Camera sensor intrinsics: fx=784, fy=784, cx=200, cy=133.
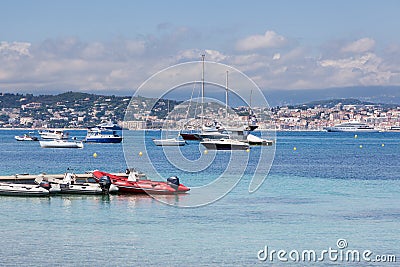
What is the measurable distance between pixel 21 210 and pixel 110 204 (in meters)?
5.16

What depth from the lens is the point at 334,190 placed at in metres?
53.7

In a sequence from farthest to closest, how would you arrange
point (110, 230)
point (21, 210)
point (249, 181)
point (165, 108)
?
point (165, 108) → point (249, 181) → point (21, 210) → point (110, 230)

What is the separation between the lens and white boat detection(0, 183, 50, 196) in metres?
45.8

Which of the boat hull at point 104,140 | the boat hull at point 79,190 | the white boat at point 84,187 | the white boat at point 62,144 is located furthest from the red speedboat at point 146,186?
the boat hull at point 104,140

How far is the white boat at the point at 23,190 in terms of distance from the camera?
45.8 m

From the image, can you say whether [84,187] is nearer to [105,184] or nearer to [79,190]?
[79,190]

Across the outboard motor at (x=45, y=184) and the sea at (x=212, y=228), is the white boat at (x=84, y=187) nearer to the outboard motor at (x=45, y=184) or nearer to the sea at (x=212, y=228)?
the outboard motor at (x=45, y=184)

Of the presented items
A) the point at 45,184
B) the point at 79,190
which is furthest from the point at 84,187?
the point at 45,184

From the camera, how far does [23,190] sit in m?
A: 45.8

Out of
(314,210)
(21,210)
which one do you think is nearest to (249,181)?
(314,210)

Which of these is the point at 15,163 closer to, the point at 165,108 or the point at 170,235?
the point at 165,108

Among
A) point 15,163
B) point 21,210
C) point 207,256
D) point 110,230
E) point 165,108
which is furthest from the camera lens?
point 165,108

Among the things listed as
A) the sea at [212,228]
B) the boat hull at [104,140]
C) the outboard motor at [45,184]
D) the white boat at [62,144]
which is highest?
the boat hull at [104,140]

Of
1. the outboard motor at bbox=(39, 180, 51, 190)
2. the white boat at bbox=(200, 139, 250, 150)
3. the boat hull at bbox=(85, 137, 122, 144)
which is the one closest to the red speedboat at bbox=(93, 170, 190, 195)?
the outboard motor at bbox=(39, 180, 51, 190)
